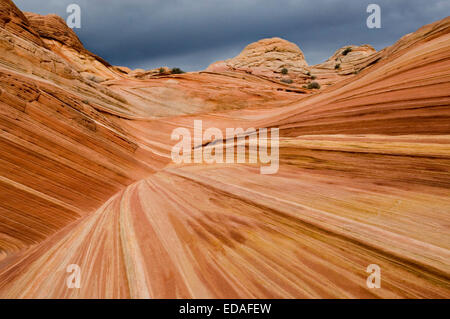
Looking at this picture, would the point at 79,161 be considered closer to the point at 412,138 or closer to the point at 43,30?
the point at 412,138

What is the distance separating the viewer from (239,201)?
2730 millimetres

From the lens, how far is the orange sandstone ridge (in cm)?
177

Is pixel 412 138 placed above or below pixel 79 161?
above

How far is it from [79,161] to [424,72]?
244 inches

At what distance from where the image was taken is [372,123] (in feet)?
11.4

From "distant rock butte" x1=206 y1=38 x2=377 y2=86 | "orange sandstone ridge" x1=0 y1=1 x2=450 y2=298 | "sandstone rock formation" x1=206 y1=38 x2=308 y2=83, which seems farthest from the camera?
"sandstone rock formation" x1=206 y1=38 x2=308 y2=83

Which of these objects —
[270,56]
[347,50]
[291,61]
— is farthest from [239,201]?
[347,50]

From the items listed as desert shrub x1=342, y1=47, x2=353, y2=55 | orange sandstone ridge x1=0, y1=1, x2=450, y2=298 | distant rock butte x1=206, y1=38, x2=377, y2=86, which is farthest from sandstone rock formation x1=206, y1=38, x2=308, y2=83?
orange sandstone ridge x1=0, y1=1, x2=450, y2=298

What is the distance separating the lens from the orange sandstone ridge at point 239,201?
177 cm

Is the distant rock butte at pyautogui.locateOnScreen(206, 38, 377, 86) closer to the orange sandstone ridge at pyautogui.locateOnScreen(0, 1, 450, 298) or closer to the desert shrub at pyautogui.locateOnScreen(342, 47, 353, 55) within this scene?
the desert shrub at pyautogui.locateOnScreen(342, 47, 353, 55)

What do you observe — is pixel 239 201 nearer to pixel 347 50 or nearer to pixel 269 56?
pixel 269 56

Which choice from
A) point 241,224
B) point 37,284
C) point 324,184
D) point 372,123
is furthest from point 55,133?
point 372,123

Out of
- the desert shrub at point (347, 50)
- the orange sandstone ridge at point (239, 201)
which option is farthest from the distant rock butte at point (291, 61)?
the orange sandstone ridge at point (239, 201)

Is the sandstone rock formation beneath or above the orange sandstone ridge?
above
